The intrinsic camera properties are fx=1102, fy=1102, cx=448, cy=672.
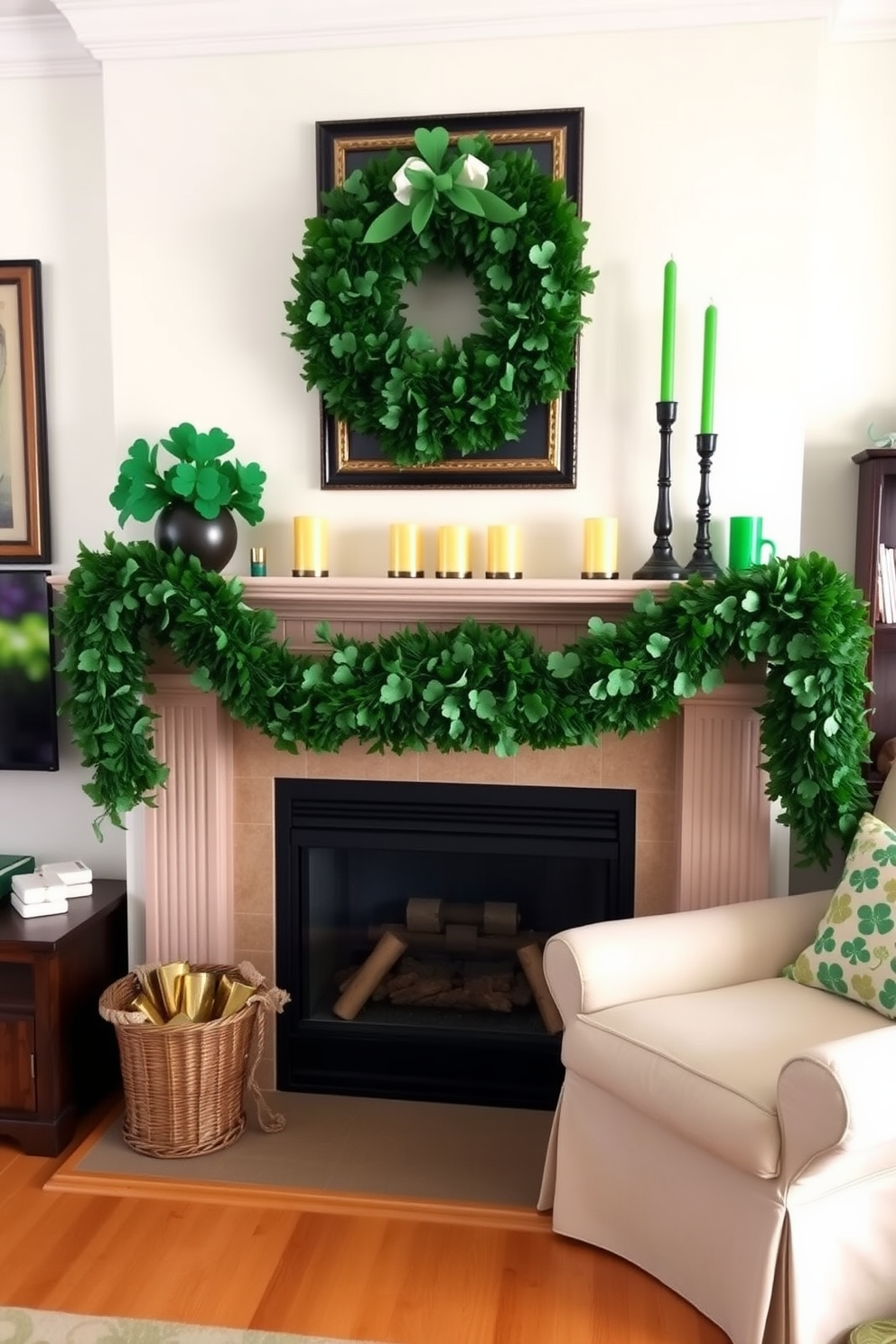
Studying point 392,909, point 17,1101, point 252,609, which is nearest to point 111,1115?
point 17,1101

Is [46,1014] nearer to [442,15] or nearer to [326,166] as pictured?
[326,166]

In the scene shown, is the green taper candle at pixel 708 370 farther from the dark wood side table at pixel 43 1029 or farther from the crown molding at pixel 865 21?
the dark wood side table at pixel 43 1029

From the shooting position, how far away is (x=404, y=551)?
97.0 inches

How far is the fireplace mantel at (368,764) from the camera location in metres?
2.40

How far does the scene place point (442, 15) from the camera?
2.40 metres

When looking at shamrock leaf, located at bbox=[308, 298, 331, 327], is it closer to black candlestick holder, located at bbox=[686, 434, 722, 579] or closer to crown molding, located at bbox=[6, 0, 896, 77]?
crown molding, located at bbox=[6, 0, 896, 77]

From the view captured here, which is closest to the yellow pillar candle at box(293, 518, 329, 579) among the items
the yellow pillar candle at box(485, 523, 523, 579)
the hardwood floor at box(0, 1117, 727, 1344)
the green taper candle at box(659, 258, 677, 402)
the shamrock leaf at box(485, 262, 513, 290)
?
the yellow pillar candle at box(485, 523, 523, 579)

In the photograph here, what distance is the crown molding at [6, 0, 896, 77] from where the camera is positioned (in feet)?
7.72

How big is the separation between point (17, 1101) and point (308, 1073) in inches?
26.8

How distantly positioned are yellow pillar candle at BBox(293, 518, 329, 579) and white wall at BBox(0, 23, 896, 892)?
10 centimetres

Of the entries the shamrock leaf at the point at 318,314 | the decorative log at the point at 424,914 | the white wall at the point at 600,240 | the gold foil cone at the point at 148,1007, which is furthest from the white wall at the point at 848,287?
the gold foil cone at the point at 148,1007

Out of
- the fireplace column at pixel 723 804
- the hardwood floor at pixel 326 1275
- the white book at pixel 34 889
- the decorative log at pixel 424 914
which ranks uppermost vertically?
the fireplace column at pixel 723 804

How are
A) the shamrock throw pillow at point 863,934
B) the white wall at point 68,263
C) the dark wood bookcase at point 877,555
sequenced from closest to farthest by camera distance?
the shamrock throw pillow at point 863,934, the dark wood bookcase at point 877,555, the white wall at point 68,263

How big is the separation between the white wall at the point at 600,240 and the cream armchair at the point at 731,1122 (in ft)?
2.88
